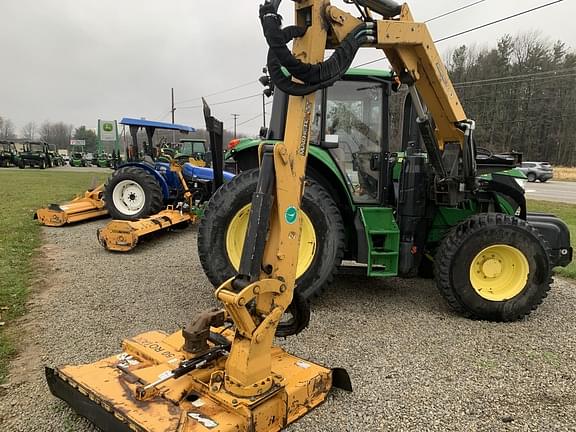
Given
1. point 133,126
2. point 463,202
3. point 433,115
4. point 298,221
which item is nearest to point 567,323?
point 463,202

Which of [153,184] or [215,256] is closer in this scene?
[215,256]

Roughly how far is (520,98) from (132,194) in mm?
36658

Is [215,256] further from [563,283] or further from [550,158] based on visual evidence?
[550,158]

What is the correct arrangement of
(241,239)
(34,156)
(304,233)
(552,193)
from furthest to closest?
(34,156)
(552,193)
(241,239)
(304,233)

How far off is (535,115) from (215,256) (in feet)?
131

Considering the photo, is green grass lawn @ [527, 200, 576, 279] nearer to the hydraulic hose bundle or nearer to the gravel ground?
the gravel ground

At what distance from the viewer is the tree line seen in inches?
1405

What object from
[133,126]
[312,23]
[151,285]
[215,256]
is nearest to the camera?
[312,23]

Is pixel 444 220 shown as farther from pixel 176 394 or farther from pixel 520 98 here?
pixel 520 98

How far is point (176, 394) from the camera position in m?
2.39

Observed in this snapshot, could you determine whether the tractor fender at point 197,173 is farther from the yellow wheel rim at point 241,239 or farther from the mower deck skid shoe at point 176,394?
the mower deck skid shoe at point 176,394

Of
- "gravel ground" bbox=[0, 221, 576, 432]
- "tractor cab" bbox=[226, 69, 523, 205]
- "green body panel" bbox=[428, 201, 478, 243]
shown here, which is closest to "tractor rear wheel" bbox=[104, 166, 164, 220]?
"gravel ground" bbox=[0, 221, 576, 432]

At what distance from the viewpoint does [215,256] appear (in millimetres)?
4344

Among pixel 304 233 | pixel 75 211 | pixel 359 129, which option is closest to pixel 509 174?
pixel 359 129
